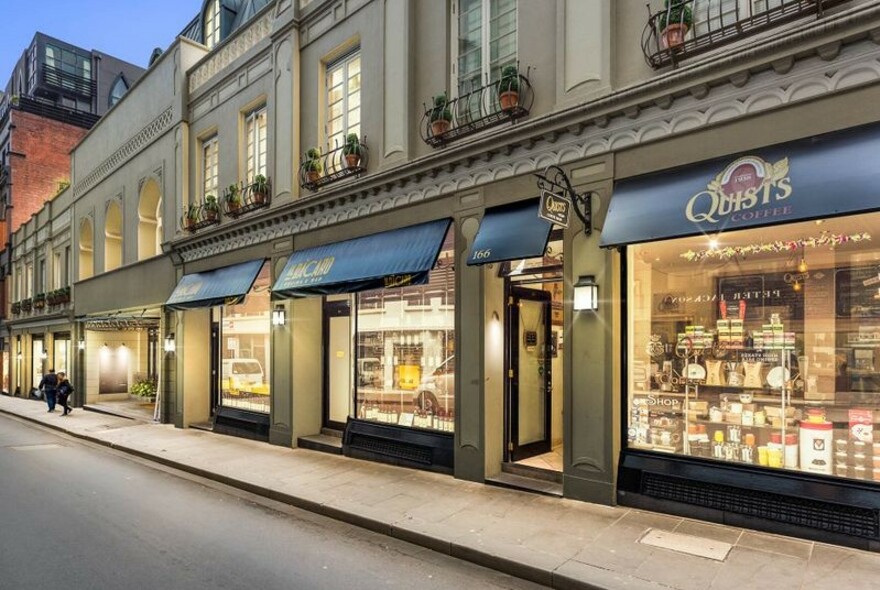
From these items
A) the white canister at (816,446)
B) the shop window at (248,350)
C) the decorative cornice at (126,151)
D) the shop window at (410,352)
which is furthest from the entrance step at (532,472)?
the decorative cornice at (126,151)

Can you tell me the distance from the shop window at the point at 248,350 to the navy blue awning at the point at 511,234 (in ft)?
21.6

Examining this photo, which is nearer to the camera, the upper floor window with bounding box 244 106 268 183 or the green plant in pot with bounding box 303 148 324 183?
the green plant in pot with bounding box 303 148 324 183

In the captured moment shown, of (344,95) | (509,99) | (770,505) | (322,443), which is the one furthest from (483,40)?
(322,443)

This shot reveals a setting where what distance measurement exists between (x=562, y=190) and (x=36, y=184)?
114 feet

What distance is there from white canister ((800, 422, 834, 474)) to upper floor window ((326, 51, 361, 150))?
27.4ft

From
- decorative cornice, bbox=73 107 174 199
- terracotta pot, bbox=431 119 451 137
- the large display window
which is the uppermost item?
decorative cornice, bbox=73 107 174 199

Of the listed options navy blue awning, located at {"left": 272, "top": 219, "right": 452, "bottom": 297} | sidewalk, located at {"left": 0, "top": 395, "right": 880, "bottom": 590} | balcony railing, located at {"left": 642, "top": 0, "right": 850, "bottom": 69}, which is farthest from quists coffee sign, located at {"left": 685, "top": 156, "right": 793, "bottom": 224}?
navy blue awning, located at {"left": 272, "top": 219, "right": 452, "bottom": 297}

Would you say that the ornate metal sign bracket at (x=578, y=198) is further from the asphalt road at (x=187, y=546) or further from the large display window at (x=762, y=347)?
the asphalt road at (x=187, y=546)

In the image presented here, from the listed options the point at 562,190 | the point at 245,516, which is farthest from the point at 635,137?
the point at 245,516

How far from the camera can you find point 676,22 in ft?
19.9

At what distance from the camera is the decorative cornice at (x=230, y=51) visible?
41.8 ft

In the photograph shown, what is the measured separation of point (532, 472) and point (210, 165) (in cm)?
1199

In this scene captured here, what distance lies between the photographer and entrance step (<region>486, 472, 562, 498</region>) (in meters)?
7.21

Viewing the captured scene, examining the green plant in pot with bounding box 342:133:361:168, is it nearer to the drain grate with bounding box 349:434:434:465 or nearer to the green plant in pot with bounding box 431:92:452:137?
the green plant in pot with bounding box 431:92:452:137
